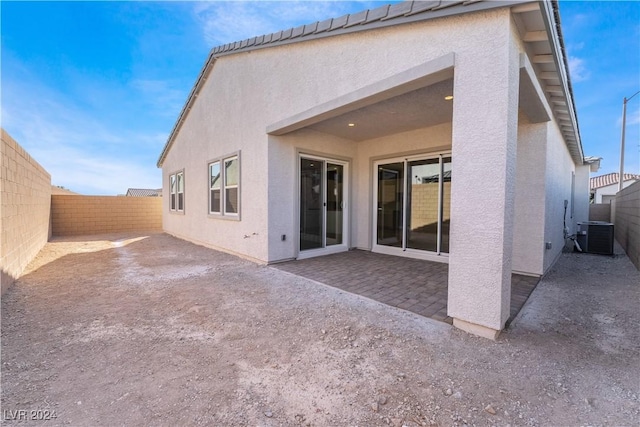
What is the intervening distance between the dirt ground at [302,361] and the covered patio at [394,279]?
23 centimetres

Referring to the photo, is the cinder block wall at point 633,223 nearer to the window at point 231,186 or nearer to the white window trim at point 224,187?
the white window trim at point 224,187

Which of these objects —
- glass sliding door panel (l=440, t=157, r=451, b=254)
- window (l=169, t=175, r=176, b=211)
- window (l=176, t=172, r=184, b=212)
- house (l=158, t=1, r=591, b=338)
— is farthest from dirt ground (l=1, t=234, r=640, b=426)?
window (l=169, t=175, r=176, b=211)

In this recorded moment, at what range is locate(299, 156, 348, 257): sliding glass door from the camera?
6457 mm

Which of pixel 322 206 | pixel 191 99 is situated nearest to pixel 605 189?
pixel 322 206

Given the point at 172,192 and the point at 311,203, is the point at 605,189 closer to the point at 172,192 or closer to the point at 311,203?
the point at 311,203

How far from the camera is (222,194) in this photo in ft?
25.1

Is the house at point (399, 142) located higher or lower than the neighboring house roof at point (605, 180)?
lower

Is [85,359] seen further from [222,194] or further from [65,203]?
[65,203]

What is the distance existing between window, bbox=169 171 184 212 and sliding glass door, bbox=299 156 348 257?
21.8 feet

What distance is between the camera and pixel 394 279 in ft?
15.1

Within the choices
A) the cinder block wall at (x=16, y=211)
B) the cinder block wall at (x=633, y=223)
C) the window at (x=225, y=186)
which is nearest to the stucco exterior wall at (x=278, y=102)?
the window at (x=225, y=186)

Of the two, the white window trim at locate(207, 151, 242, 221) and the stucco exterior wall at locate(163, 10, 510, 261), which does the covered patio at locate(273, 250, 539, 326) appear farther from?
the white window trim at locate(207, 151, 242, 221)

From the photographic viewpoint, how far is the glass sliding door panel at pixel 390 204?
6.61 metres

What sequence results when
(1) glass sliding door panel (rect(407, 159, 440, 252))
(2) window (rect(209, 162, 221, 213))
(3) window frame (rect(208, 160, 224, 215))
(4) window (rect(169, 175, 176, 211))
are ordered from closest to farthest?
(1) glass sliding door panel (rect(407, 159, 440, 252)) < (3) window frame (rect(208, 160, 224, 215)) < (2) window (rect(209, 162, 221, 213)) < (4) window (rect(169, 175, 176, 211))
